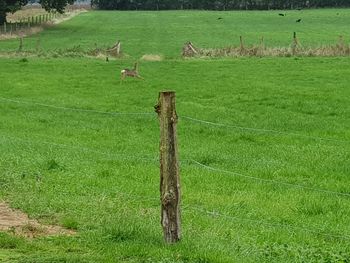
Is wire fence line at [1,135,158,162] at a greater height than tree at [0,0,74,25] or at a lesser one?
lesser

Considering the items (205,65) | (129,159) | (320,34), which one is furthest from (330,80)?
(320,34)

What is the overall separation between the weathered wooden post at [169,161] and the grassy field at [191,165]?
52cm

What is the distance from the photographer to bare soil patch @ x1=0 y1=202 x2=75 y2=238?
415 inches

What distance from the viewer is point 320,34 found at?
268 feet

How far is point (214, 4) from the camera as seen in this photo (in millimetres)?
162750

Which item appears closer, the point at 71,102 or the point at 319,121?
the point at 319,121

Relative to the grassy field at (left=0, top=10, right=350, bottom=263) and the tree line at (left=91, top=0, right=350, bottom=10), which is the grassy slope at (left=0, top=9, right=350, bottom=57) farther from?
the tree line at (left=91, top=0, right=350, bottom=10)

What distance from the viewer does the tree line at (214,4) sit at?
158m

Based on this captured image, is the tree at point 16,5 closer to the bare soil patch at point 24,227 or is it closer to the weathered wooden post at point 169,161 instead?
the bare soil patch at point 24,227

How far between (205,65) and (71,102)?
17080mm

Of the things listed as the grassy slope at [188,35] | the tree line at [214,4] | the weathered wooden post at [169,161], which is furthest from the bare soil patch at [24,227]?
the tree line at [214,4]

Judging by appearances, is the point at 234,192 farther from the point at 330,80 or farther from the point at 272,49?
the point at 272,49

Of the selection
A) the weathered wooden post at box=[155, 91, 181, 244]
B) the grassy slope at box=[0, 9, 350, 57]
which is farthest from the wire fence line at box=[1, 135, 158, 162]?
the grassy slope at box=[0, 9, 350, 57]

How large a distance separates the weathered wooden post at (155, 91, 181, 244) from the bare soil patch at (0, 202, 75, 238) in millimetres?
1963
